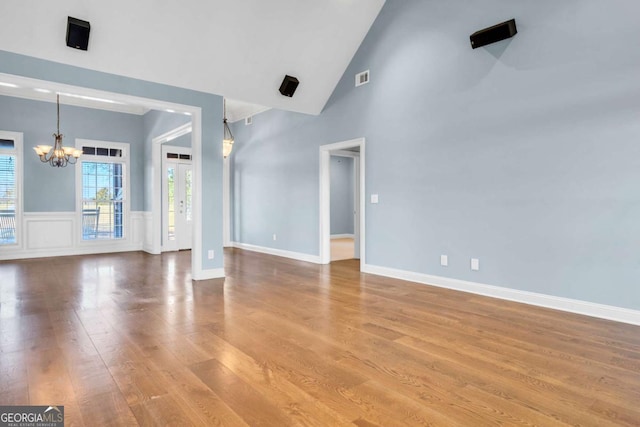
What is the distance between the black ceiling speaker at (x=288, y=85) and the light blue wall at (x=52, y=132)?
4753 millimetres

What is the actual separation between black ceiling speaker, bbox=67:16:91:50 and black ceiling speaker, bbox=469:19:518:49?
430 centimetres

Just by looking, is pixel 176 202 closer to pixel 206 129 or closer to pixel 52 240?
pixel 52 240

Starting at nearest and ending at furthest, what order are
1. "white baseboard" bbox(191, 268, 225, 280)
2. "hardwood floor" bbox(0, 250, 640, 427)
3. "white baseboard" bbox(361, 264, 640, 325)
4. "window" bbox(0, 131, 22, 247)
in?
"hardwood floor" bbox(0, 250, 640, 427) → "white baseboard" bbox(361, 264, 640, 325) → "white baseboard" bbox(191, 268, 225, 280) → "window" bbox(0, 131, 22, 247)

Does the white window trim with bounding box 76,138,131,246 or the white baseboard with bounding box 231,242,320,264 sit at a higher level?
the white window trim with bounding box 76,138,131,246

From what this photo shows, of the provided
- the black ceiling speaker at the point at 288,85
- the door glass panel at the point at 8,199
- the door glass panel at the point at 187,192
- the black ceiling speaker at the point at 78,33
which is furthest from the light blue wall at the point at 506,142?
the door glass panel at the point at 8,199

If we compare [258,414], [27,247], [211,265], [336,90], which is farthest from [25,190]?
[258,414]

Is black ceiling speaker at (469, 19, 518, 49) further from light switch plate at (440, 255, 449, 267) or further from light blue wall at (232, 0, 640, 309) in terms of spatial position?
light switch plate at (440, 255, 449, 267)

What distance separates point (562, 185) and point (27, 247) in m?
9.16

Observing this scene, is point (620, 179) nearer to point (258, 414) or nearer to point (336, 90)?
point (258, 414)

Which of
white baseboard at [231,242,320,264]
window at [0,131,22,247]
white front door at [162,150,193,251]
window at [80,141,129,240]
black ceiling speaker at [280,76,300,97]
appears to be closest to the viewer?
black ceiling speaker at [280,76,300,97]

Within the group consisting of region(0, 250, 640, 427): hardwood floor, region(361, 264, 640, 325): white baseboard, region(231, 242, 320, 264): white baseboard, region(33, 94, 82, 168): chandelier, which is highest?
region(33, 94, 82, 168): chandelier

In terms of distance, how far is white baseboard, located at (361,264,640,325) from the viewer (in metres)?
3.41

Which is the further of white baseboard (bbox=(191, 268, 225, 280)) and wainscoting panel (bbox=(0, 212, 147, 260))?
wainscoting panel (bbox=(0, 212, 147, 260))

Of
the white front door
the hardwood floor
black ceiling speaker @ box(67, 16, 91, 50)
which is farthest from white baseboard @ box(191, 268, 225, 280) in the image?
the white front door
